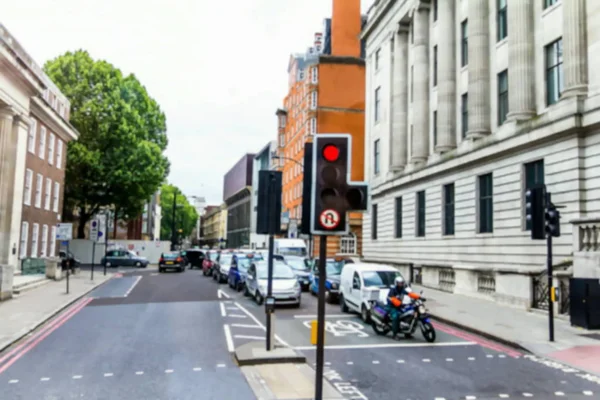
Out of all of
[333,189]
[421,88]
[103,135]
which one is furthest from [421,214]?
[103,135]

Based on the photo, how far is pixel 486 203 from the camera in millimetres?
24344

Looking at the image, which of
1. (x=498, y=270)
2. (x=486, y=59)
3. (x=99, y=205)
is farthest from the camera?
(x=99, y=205)

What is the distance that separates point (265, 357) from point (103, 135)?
38464mm

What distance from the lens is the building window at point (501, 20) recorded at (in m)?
24.1

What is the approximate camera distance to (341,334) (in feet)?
47.1

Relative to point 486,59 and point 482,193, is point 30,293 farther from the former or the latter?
point 486,59

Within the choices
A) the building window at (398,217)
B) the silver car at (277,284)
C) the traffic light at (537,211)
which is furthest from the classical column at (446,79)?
the traffic light at (537,211)

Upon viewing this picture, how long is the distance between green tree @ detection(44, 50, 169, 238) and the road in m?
29.1

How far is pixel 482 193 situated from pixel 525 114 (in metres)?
4.49

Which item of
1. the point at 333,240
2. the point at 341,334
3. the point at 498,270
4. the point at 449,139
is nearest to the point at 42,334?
the point at 341,334

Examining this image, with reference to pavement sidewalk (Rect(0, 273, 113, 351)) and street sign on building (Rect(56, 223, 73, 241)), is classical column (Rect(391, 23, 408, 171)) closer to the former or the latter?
street sign on building (Rect(56, 223, 73, 241))

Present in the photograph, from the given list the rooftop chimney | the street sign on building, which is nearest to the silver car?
the street sign on building

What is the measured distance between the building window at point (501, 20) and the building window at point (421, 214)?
402 inches

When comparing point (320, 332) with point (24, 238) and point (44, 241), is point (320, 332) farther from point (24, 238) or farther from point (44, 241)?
point (44, 241)
